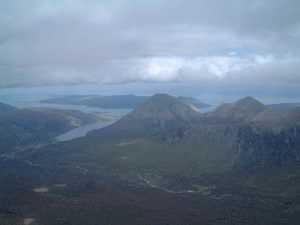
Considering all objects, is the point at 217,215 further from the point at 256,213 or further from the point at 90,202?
the point at 90,202

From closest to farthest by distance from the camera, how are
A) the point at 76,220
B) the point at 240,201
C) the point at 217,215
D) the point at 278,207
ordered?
1. the point at 76,220
2. the point at 217,215
3. the point at 278,207
4. the point at 240,201

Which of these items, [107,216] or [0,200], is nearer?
[107,216]

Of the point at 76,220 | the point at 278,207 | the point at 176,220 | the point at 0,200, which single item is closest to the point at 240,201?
the point at 278,207

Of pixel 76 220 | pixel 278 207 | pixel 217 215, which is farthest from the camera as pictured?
pixel 278 207

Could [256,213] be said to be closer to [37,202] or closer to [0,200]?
[37,202]

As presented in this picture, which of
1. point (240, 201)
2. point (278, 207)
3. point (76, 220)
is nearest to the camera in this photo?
point (76, 220)

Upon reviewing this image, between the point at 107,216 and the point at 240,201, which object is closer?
the point at 107,216

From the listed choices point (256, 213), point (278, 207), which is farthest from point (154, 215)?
point (278, 207)

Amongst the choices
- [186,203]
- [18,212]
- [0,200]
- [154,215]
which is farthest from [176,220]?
[0,200]
